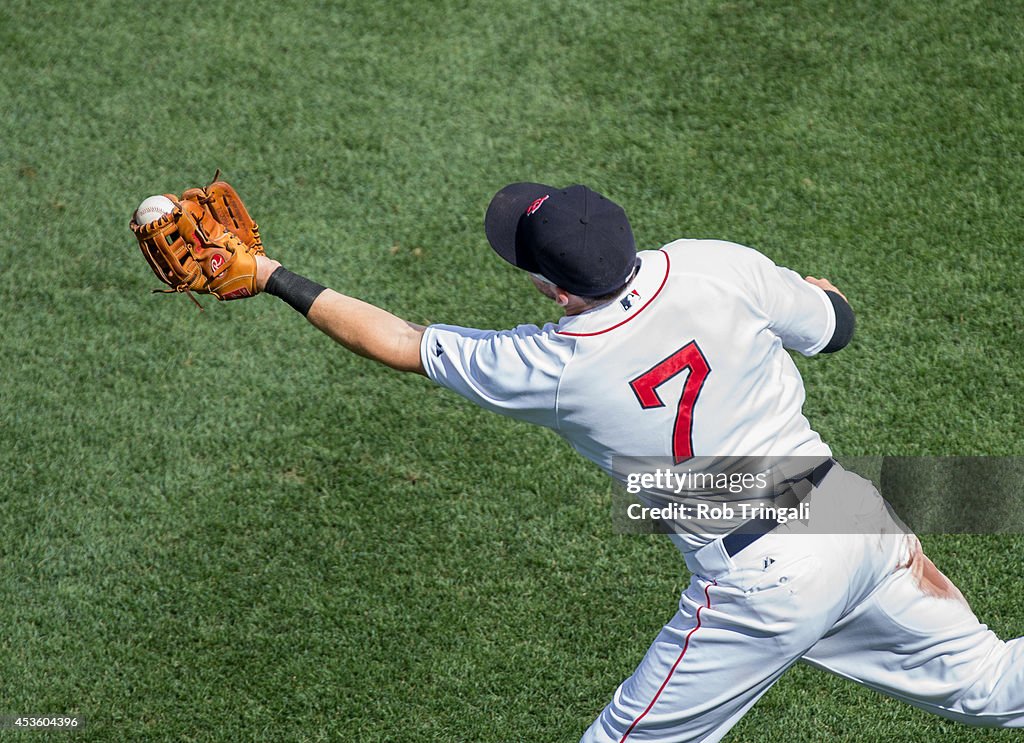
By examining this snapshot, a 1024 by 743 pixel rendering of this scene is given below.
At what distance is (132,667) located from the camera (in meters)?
4.43

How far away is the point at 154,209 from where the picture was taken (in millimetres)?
3863

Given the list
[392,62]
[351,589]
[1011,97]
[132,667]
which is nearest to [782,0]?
[1011,97]

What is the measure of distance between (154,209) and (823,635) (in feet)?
8.39

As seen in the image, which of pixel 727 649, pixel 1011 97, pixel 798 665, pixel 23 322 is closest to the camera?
pixel 727 649


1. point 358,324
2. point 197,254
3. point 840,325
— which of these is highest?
point 197,254

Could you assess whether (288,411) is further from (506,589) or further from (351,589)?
(506,589)

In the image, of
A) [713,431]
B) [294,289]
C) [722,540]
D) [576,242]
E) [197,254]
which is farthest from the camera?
[197,254]

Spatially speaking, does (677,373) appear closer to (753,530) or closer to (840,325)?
(753,530)

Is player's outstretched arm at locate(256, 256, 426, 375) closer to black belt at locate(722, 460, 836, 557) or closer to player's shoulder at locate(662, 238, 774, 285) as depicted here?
player's shoulder at locate(662, 238, 774, 285)

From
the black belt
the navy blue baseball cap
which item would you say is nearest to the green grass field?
the black belt

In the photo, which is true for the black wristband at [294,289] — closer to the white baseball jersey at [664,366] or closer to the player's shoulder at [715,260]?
the white baseball jersey at [664,366]

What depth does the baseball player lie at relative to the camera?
3.12 meters

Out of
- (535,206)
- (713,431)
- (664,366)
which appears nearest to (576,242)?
(535,206)

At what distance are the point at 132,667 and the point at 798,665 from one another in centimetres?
257
